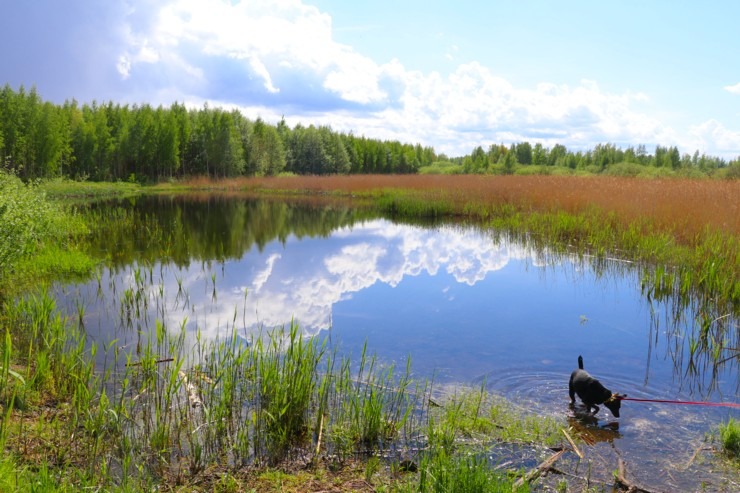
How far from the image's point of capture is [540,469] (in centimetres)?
396

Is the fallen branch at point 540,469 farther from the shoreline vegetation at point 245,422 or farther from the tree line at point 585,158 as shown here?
the tree line at point 585,158

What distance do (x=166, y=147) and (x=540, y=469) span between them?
52978mm

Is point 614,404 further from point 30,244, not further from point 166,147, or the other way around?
point 166,147

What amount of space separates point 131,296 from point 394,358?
434cm

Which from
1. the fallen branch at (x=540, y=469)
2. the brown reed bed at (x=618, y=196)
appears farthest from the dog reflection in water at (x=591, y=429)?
the brown reed bed at (x=618, y=196)

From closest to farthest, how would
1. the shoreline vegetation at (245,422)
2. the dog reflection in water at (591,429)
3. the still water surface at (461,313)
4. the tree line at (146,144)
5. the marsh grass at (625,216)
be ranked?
the shoreline vegetation at (245,422) < the dog reflection in water at (591,429) < the still water surface at (461,313) < the marsh grass at (625,216) < the tree line at (146,144)

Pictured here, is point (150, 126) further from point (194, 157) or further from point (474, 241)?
point (474, 241)

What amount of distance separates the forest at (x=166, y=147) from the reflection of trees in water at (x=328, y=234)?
840 inches

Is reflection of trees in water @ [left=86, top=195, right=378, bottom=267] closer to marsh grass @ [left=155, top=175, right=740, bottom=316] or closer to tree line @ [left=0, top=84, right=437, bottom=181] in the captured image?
marsh grass @ [left=155, top=175, right=740, bottom=316]

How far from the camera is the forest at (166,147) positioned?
138 feet

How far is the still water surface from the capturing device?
18.5 ft

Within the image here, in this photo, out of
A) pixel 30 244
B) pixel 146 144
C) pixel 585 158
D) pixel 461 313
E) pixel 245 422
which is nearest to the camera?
pixel 245 422

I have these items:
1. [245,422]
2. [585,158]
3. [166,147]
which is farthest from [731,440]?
[585,158]

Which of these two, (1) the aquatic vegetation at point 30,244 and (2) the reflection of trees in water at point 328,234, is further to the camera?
(1) the aquatic vegetation at point 30,244
